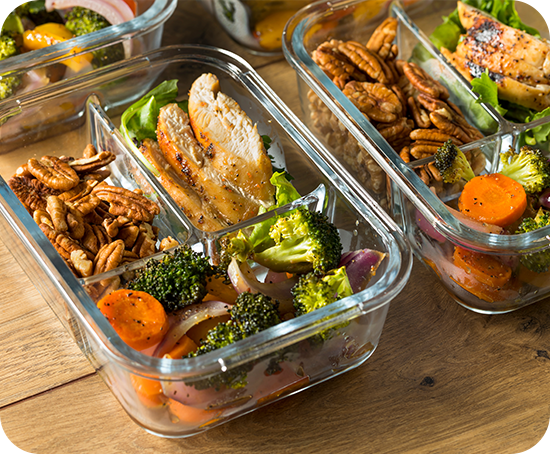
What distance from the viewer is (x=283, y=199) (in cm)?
161

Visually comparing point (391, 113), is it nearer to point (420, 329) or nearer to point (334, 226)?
point (334, 226)

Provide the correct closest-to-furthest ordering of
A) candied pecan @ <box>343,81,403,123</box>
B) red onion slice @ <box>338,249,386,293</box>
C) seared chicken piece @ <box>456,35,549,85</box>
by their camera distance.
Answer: red onion slice @ <box>338,249,386,293</box>
candied pecan @ <box>343,81,403,123</box>
seared chicken piece @ <box>456,35,549,85</box>

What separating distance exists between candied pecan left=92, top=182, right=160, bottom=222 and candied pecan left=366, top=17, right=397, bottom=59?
0.92 metres

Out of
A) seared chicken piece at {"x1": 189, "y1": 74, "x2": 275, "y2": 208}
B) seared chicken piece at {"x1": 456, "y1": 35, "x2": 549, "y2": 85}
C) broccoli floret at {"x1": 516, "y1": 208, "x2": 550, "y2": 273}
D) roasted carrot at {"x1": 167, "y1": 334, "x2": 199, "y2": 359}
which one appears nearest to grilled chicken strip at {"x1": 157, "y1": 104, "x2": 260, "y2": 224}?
seared chicken piece at {"x1": 189, "y1": 74, "x2": 275, "y2": 208}

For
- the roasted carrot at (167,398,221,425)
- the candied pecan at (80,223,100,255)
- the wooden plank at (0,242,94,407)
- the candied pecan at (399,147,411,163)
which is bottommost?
the wooden plank at (0,242,94,407)

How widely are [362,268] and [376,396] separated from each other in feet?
0.97

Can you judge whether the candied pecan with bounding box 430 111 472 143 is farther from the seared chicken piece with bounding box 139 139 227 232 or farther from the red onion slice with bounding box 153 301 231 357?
the red onion slice with bounding box 153 301 231 357

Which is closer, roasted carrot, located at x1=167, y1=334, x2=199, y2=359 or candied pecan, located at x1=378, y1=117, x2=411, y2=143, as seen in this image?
roasted carrot, located at x1=167, y1=334, x2=199, y2=359

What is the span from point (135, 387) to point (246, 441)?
0.96ft

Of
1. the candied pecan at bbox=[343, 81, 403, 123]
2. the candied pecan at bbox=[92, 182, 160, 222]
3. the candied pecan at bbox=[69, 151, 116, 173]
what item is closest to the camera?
the candied pecan at bbox=[92, 182, 160, 222]

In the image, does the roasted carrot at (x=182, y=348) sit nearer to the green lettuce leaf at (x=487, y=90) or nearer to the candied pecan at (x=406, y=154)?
the candied pecan at (x=406, y=154)

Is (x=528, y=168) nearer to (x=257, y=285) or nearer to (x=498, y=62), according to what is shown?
(x=498, y=62)

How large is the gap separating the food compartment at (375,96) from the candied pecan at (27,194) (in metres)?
0.82

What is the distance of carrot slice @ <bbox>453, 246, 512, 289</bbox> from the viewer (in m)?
1.44
